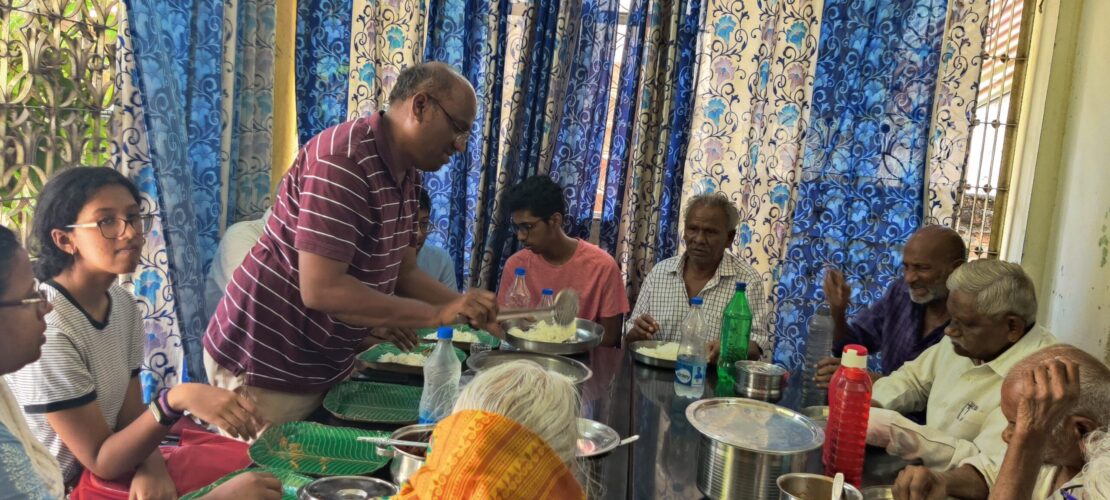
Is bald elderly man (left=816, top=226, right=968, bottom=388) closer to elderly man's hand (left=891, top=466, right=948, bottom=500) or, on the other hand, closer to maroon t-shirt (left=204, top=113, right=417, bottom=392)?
elderly man's hand (left=891, top=466, right=948, bottom=500)

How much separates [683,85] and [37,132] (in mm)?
3106

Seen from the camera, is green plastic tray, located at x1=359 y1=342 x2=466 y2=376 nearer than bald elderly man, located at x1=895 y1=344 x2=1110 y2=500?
No

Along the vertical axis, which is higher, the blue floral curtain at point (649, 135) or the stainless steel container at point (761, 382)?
the blue floral curtain at point (649, 135)

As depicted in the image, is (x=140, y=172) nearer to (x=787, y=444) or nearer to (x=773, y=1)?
(x=787, y=444)

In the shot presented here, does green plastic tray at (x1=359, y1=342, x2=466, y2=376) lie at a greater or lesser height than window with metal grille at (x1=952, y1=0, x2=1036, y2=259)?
lesser

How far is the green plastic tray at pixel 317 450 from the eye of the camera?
1702 mm

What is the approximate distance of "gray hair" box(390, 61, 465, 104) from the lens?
2193mm

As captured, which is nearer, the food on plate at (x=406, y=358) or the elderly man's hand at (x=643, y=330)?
the food on plate at (x=406, y=358)

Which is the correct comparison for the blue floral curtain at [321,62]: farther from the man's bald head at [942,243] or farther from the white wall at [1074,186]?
the white wall at [1074,186]

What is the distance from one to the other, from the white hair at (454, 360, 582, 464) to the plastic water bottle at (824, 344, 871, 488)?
3.00 feet

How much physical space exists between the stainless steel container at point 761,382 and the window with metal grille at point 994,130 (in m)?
2.17

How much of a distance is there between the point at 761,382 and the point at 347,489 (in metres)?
1.55

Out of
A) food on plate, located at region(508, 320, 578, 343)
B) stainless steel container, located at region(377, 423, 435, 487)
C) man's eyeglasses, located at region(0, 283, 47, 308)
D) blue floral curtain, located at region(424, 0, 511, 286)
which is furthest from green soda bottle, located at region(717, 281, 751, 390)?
man's eyeglasses, located at region(0, 283, 47, 308)

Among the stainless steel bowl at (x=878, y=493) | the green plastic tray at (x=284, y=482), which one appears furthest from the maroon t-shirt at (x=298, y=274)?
the stainless steel bowl at (x=878, y=493)
